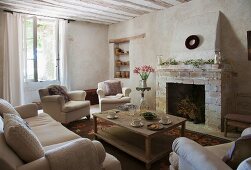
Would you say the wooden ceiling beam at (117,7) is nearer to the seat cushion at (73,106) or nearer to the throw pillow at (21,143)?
the seat cushion at (73,106)

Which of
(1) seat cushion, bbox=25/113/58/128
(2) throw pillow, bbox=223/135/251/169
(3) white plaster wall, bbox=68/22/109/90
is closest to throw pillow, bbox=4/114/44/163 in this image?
(1) seat cushion, bbox=25/113/58/128

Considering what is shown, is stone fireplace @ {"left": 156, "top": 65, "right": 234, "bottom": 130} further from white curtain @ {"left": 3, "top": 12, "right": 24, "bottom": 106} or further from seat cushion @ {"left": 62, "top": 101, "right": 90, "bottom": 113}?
white curtain @ {"left": 3, "top": 12, "right": 24, "bottom": 106}

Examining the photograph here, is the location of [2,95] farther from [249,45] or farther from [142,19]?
[249,45]

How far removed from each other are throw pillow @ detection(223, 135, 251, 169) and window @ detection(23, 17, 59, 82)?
16.1ft

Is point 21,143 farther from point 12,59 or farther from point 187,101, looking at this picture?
point 12,59

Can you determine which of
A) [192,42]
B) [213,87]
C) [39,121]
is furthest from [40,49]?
[213,87]

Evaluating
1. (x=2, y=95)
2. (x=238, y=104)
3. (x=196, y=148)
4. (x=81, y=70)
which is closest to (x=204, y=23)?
(x=238, y=104)

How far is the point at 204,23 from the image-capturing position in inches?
154

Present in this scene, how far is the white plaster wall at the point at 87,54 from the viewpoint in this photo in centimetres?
573

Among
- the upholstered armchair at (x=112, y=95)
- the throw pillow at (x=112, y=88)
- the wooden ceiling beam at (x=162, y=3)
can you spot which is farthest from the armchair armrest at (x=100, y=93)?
the wooden ceiling beam at (x=162, y=3)

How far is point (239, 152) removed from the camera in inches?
50.2

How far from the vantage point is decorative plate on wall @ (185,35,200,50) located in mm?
3980

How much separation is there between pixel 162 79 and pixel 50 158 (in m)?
3.47

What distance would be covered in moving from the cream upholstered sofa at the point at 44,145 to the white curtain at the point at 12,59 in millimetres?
2112
